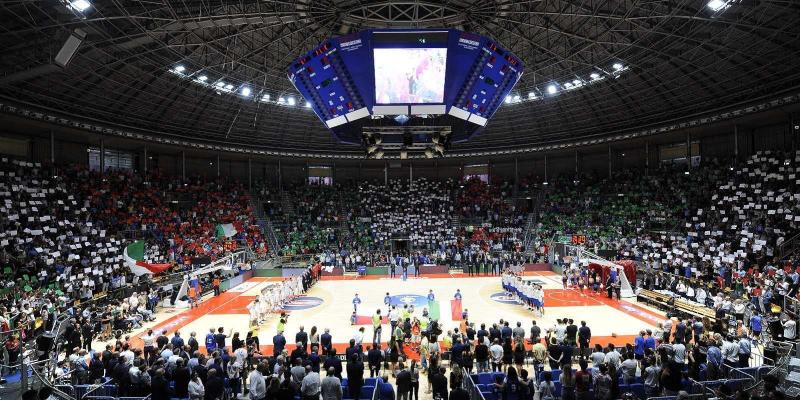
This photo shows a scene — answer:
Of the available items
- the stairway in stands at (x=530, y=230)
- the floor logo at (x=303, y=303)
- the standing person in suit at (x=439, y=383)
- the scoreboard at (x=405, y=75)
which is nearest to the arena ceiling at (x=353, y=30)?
the scoreboard at (x=405, y=75)

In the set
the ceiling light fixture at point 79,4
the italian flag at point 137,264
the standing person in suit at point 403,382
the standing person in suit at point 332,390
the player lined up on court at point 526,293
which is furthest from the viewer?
the italian flag at point 137,264

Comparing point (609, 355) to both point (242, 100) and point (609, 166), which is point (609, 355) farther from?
point (609, 166)

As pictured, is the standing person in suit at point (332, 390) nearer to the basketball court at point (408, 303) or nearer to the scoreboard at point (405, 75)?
the basketball court at point (408, 303)

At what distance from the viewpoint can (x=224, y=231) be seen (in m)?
40.4

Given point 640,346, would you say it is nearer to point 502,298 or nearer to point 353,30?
point 502,298

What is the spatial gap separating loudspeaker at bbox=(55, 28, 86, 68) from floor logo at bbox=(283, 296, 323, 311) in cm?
1577

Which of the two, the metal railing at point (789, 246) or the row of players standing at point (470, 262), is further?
the row of players standing at point (470, 262)

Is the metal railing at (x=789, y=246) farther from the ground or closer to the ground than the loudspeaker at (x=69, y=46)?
closer to the ground

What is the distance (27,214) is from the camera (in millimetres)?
29000

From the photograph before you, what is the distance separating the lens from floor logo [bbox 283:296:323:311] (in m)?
26.0

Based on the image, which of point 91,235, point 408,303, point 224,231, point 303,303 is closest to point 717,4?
point 408,303

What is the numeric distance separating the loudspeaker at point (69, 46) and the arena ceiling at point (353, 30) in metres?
0.54

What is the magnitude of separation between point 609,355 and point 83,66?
31.1 m

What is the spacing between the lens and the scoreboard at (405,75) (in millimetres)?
20172
